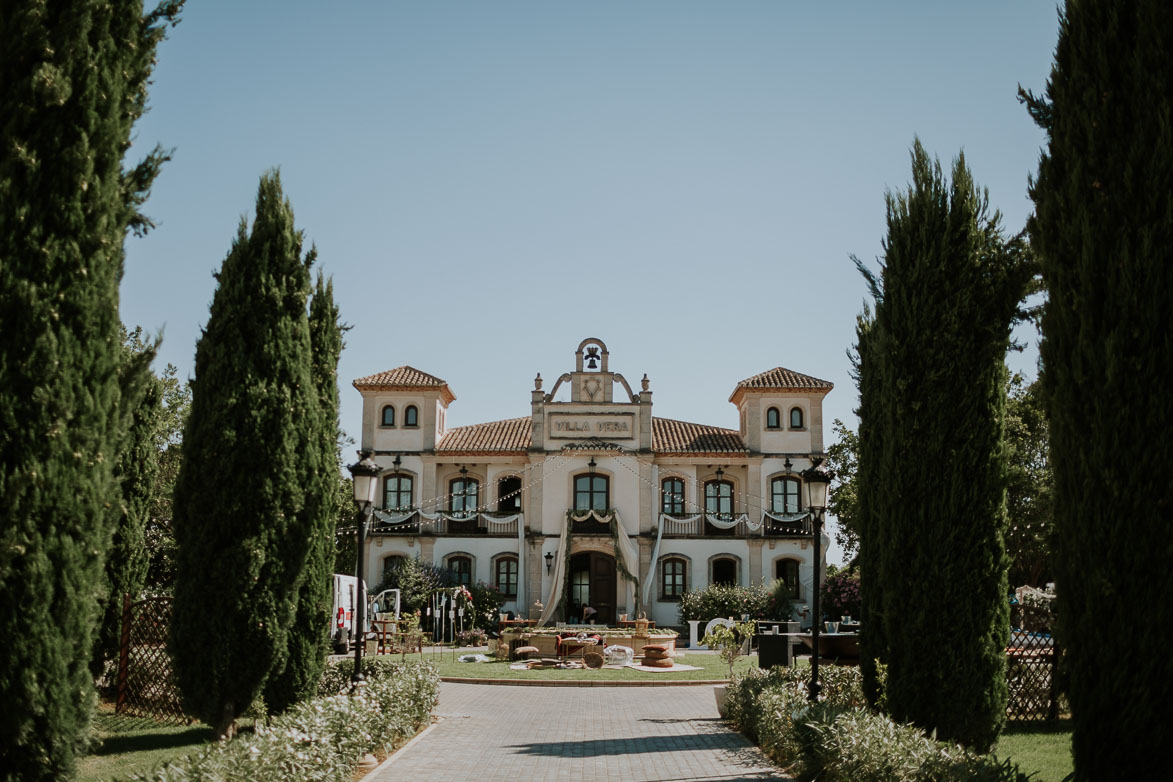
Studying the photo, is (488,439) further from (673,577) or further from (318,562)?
(318,562)

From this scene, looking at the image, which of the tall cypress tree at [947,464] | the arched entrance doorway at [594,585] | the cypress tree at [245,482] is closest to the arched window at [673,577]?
the arched entrance doorway at [594,585]

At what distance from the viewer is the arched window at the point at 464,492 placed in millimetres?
34906

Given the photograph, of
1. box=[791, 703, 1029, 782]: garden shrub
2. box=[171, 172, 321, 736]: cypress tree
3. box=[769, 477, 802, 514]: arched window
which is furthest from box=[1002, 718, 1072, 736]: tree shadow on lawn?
box=[769, 477, 802, 514]: arched window

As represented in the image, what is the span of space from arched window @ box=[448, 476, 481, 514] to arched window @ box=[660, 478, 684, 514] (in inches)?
274

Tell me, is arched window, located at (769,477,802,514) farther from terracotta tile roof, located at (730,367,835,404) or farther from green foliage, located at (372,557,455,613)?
green foliage, located at (372,557,455,613)

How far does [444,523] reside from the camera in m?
34.3

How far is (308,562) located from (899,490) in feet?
22.0

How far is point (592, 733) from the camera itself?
39.7 ft

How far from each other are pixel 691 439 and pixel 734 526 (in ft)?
12.6

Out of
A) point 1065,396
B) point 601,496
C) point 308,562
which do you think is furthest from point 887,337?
point 601,496

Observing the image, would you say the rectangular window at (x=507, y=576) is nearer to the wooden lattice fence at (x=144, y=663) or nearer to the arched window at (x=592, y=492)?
the arched window at (x=592, y=492)

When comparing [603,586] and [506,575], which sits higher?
[506,575]

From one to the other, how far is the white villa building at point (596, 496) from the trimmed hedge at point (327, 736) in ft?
Result: 67.9

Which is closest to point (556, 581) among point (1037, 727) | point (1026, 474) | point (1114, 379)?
point (1026, 474)
